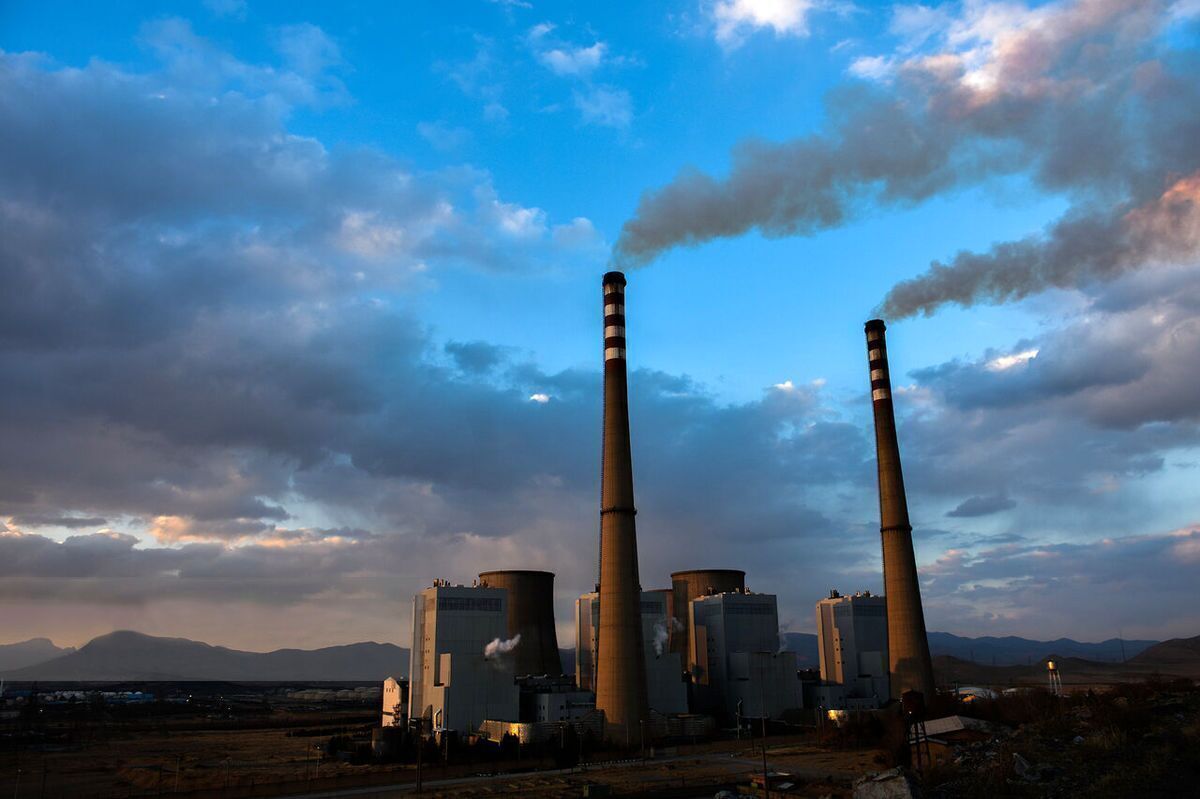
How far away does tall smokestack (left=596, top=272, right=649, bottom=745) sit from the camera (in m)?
52.7

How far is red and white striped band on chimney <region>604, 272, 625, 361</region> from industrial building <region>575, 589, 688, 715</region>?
2009 cm

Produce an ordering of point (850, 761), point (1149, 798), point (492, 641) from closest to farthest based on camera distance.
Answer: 1. point (1149, 798)
2. point (850, 761)
3. point (492, 641)

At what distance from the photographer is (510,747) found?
161ft

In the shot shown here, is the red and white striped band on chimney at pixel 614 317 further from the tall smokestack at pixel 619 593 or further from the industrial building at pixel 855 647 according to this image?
the industrial building at pixel 855 647

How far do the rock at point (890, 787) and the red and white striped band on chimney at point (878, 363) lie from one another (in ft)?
140

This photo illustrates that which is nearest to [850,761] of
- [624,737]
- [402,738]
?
[624,737]

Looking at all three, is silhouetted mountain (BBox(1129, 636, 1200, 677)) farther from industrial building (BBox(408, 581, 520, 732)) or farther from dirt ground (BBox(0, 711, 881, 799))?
industrial building (BBox(408, 581, 520, 732))

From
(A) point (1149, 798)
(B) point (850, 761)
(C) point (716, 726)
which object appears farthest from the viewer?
(C) point (716, 726)

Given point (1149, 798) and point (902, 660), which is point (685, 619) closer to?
point (902, 660)

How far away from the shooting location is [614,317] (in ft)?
185

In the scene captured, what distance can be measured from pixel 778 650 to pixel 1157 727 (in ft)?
147

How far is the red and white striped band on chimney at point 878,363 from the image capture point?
6378 centimetres

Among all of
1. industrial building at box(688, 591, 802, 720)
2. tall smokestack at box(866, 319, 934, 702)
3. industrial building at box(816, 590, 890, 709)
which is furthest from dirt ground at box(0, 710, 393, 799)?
industrial building at box(816, 590, 890, 709)

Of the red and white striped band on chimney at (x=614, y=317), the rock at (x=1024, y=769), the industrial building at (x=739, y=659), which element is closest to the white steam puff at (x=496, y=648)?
the industrial building at (x=739, y=659)
